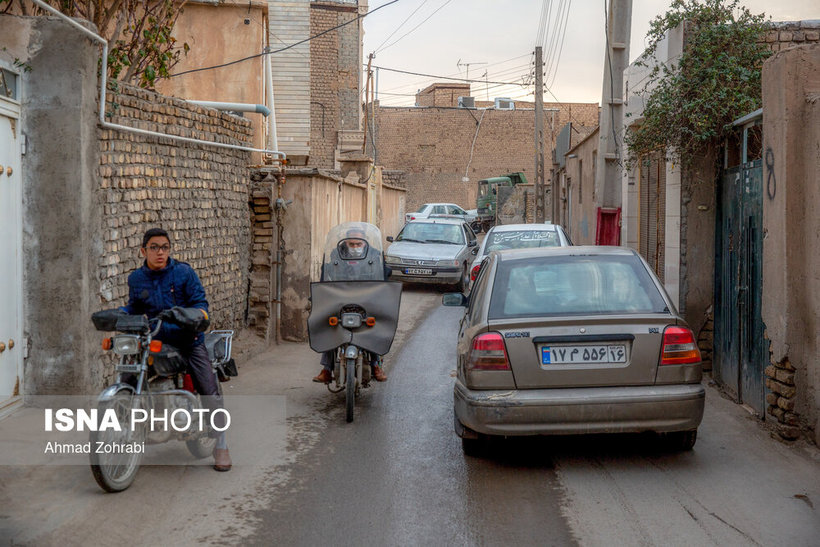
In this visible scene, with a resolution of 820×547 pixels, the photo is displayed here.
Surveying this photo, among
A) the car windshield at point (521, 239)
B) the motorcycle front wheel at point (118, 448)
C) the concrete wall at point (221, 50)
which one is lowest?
the motorcycle front wheel at point (118, 448)

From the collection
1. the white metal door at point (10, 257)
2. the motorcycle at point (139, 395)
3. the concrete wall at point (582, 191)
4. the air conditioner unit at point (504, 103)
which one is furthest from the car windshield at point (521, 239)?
the air conditioner unit at point (504, 103)

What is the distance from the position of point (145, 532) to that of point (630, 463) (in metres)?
3.32

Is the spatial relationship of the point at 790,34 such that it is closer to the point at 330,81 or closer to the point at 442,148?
the point at 330,81

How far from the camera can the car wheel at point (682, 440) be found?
6273 millimetres

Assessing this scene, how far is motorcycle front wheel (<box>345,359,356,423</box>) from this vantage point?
7492mm

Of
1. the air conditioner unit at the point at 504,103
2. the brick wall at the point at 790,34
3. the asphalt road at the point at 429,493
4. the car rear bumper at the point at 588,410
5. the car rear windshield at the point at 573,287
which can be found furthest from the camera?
the air conditioner unit at the point at 504,103

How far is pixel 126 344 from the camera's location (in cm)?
528

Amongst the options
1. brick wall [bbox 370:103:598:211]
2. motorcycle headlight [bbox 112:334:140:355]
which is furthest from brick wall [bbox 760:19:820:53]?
brick wall [bbox 370:103:598:211]

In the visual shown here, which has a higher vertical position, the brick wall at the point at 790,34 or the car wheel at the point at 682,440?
the brick wall at the point at 790,34

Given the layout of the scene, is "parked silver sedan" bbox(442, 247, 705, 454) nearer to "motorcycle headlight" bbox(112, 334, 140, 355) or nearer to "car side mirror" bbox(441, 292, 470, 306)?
"car side mirror" bbox(441, 292, 470, 306)

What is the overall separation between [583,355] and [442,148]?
54.5 metres

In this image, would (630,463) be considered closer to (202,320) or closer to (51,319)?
(202,320)

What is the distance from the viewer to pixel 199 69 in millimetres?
16328

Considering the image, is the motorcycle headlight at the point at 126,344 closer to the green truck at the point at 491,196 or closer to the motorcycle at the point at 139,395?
the motorcycle at the point at 139,395
